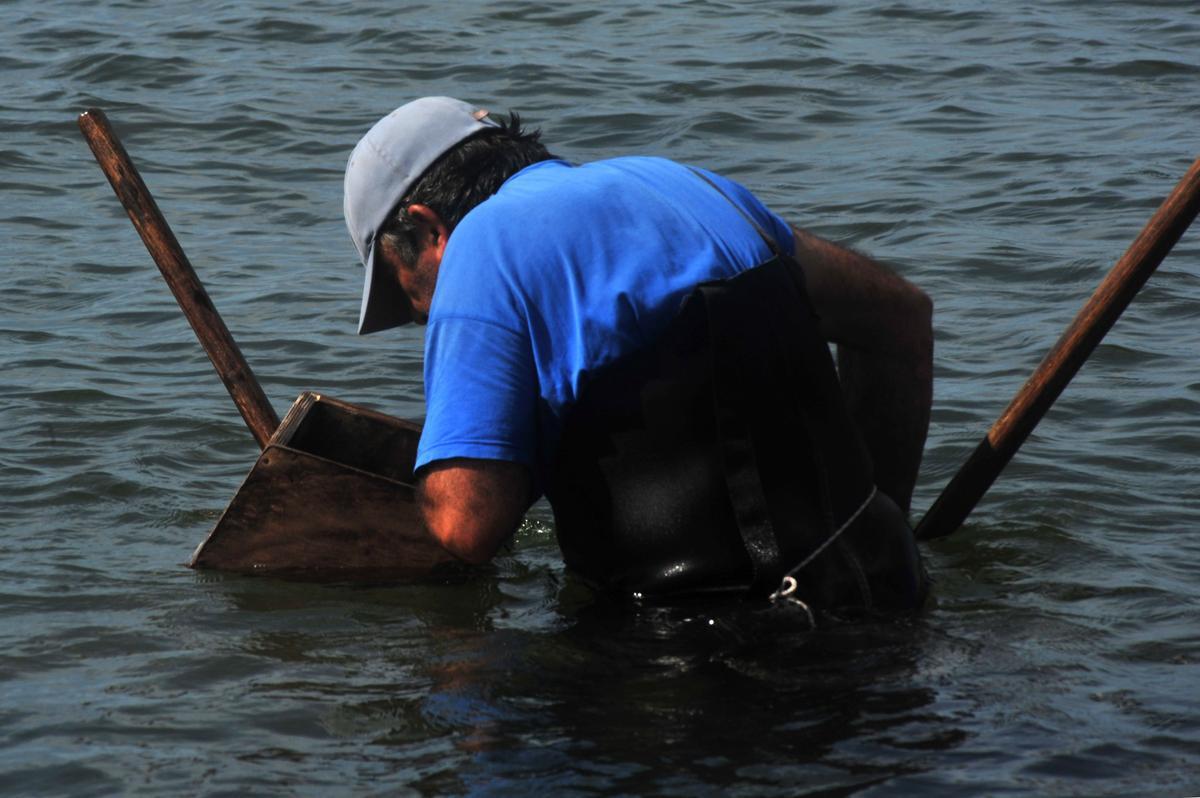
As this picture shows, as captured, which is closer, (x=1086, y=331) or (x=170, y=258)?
(x=1086, y=331)

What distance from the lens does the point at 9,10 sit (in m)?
14.9

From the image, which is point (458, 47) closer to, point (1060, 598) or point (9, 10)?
point (9, 10)

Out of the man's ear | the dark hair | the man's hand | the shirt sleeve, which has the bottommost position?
the man's hand

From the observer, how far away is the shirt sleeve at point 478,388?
12.6 ft

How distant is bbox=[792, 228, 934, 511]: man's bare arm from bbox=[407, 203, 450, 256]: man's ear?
85 centimetres

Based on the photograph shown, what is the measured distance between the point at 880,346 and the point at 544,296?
1131 millimetres

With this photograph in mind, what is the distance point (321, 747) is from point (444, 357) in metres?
0.99

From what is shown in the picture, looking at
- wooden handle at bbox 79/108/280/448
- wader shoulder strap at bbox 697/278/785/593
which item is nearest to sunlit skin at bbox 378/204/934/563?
wader shoulder strap at bbox 697/278/785/593

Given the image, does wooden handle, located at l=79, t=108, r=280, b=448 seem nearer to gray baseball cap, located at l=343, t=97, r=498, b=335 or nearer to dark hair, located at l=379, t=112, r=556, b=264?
gray baseball cap, located at l=343, t=97, r=498, b=335

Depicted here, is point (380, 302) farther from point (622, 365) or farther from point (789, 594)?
point (789, 594)

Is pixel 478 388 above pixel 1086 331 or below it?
above

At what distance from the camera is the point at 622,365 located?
156 inches

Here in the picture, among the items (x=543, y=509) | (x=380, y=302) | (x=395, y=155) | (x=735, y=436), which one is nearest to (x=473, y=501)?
(x=735, y=436)

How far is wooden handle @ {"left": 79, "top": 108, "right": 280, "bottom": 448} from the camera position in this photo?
5082 millimetres
